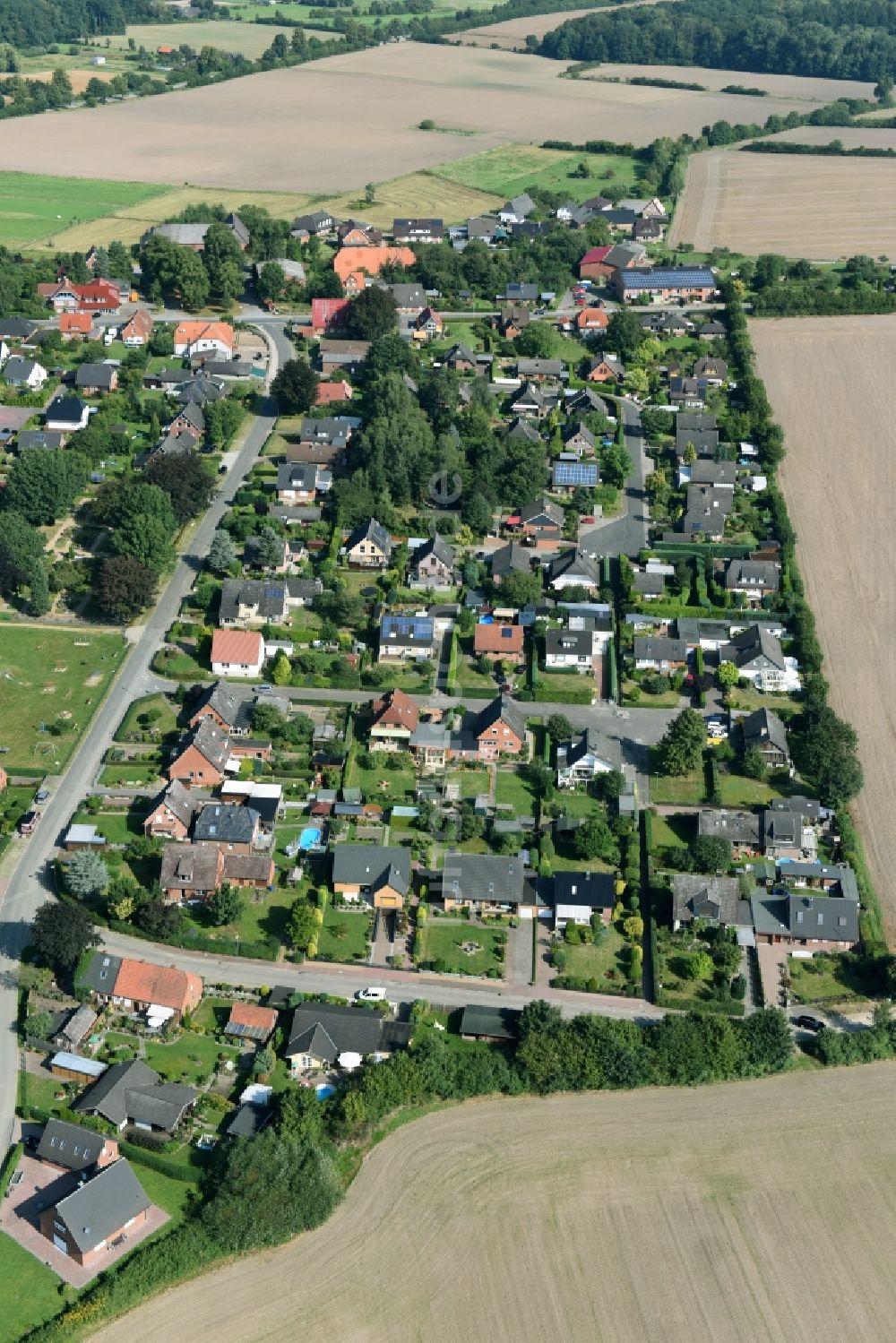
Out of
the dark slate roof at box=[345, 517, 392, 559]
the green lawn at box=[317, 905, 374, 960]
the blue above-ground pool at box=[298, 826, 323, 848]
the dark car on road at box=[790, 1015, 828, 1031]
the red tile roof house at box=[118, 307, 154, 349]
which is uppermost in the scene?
the red tile roof house at box=[118, 307, 154, 349]

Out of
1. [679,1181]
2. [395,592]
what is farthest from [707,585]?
[679,1181]

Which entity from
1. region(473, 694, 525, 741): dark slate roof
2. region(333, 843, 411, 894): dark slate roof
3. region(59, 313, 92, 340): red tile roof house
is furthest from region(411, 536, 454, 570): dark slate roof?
region(59, 313, 92, 340): red tile roof house

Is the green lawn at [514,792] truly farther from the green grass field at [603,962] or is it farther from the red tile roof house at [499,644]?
the red tile roof house at [499,644]

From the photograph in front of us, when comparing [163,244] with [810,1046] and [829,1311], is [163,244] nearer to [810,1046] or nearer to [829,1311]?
[810,1046]

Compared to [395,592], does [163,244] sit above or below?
above

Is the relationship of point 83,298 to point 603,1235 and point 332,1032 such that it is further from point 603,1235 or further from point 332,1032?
point 603,1235

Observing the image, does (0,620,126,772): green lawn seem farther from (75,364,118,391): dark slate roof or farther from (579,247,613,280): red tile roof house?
(579,247,613,280): red tile roof house

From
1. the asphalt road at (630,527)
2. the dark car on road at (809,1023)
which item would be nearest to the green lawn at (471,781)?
the dark car on road at (809,1023)

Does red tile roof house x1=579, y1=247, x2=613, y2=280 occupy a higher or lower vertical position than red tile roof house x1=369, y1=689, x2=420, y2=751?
higher
